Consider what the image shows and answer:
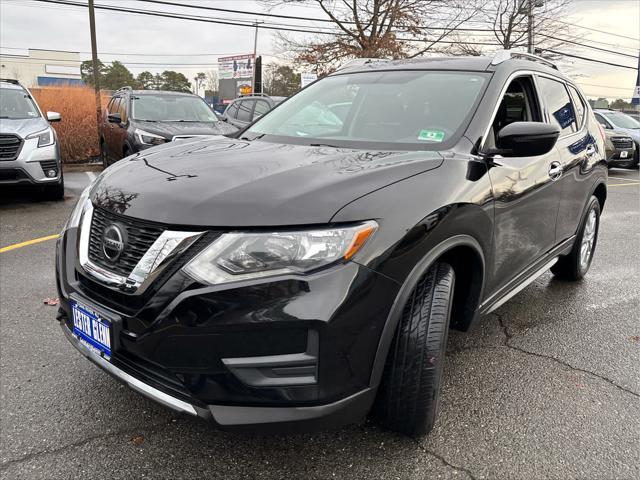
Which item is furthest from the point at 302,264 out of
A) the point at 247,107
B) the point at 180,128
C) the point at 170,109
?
the point at 247,107

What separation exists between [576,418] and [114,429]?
7.15 ft

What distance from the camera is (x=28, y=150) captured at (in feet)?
22.7

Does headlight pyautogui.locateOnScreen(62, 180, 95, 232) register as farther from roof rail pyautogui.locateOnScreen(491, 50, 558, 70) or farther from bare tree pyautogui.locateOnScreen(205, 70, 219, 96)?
bare tree pyautogui.locateOnScreen(205, 70, 219, 96)

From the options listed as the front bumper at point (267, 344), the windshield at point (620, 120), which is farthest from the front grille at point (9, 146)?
the windshield at point (620, 120)

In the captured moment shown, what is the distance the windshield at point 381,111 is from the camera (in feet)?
8.80

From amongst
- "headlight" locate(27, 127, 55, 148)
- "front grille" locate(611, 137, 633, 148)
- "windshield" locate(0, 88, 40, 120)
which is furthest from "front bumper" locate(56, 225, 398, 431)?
"front grille" locate(611, 137, 633, 148)

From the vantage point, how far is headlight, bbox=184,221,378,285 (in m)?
1.71

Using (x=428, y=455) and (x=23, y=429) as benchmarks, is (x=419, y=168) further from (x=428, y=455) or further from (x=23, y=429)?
(x=23, y=429)

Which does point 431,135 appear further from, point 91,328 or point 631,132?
point 631,132

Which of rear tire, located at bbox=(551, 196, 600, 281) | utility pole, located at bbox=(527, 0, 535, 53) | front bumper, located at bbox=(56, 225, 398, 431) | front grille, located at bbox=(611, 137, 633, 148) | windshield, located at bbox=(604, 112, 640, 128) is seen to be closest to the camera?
front bumper, located at bbox=(56, 225, 398, 431)

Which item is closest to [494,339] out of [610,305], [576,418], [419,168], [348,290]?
[576,418]

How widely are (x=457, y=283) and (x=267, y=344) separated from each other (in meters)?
1.20

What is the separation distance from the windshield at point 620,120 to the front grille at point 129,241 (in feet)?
50.9

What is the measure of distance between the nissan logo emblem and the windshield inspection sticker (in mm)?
1540
